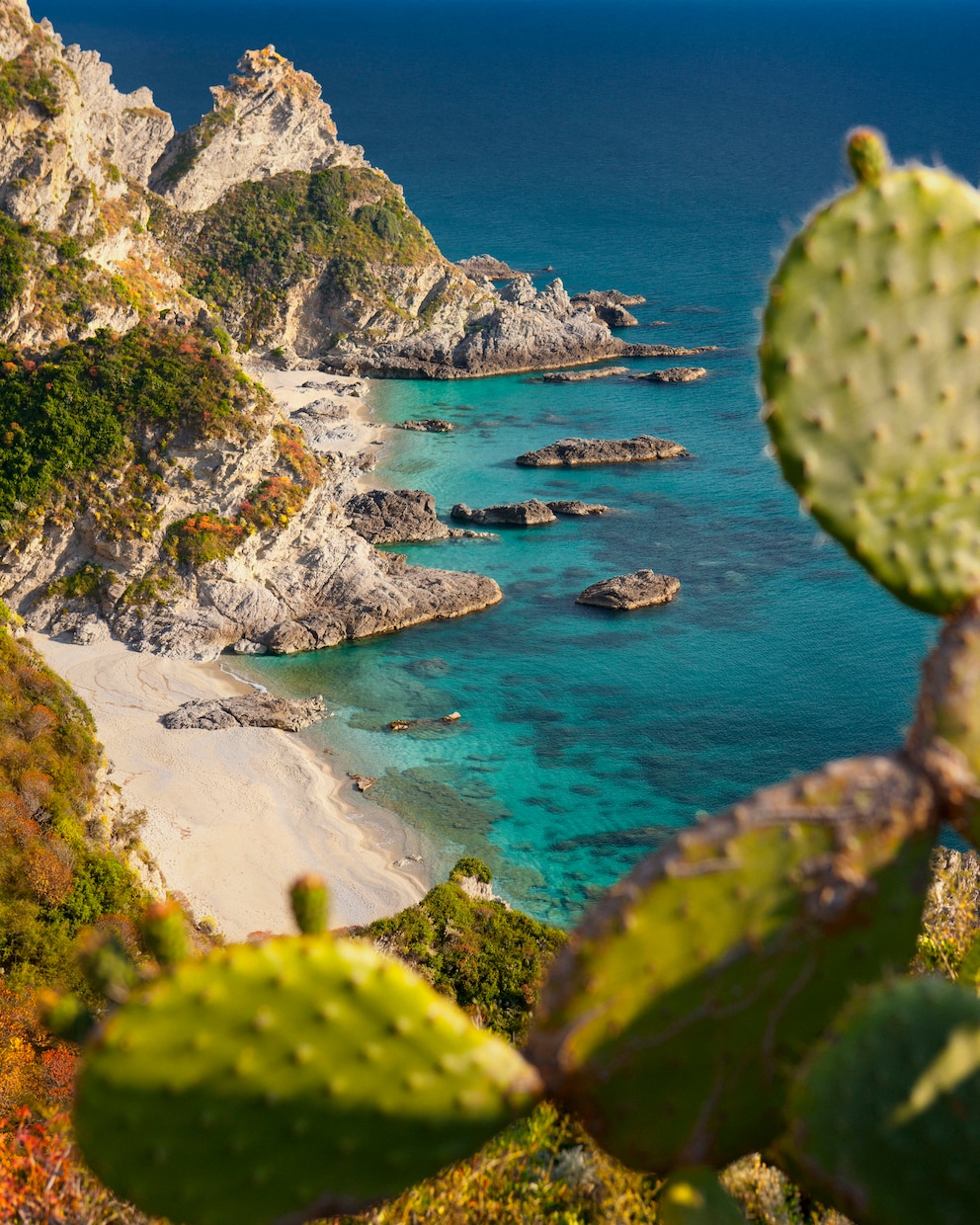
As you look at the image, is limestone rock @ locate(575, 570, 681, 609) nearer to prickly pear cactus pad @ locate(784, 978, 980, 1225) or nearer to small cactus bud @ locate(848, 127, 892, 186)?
small cactus bud @ locate(848, 127, 892, 186)

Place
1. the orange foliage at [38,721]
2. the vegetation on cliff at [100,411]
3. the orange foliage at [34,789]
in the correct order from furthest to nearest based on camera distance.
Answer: the vegetation on cliff at [100,411] < the orange foliage at [38,721] < the orange foliage at [34,789]

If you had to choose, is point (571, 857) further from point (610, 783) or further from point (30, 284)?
point (30, 284)

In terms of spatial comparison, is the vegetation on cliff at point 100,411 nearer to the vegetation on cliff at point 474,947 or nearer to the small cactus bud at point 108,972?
the vegetation on cliff at point 474,947

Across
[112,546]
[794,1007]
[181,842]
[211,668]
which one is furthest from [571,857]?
[794,1007]

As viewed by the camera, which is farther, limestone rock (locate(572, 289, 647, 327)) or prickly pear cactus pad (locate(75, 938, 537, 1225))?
limestone rock (locate(572, 289, 647, 327))

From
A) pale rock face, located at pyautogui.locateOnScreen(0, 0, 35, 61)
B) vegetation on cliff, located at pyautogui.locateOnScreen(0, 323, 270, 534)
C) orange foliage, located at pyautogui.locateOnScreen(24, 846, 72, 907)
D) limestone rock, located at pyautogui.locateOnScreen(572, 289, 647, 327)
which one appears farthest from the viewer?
limestone rock, located at pyautogui.locateOnScreen(572, 289, 647, 327)

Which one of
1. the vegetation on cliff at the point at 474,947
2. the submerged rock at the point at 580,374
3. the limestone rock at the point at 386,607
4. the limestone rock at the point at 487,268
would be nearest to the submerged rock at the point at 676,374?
the submerged rock at the point at 580,374


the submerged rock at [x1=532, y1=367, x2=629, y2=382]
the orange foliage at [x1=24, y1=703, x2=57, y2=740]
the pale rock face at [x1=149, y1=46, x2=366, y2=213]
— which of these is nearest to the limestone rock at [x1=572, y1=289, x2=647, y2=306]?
the submerged rock at [x1=532, y1=367, x2=629, y2=382]
